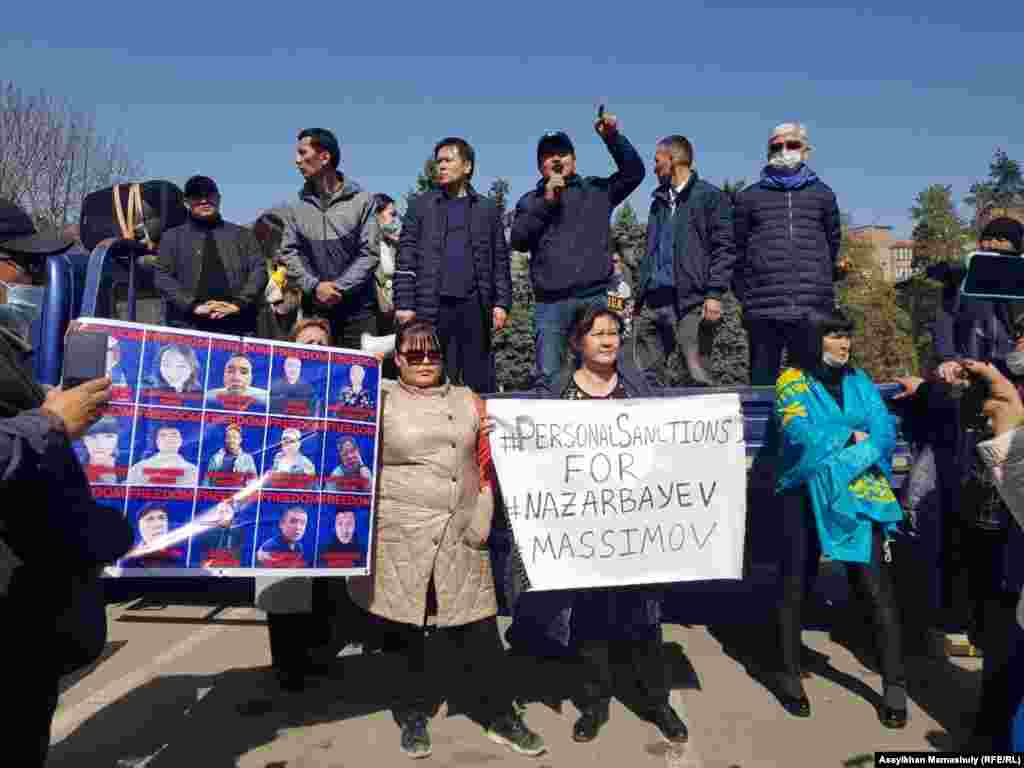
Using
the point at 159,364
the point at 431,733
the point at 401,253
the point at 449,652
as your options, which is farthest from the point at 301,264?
the point at 431,733

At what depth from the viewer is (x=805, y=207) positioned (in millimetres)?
5707

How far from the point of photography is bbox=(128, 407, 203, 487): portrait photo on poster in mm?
3385

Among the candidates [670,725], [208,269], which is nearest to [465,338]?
[208,269]

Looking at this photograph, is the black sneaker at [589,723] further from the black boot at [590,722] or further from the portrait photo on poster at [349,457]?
the portrait photo on poster at [349,457]

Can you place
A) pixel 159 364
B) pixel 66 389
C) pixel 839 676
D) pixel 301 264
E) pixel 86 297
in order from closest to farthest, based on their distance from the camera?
1. pixel 66 389
2. pixel 159 364
3. pixel 839 676
4. pixel 86 297
5. pixel 301 264

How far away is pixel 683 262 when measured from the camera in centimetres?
619

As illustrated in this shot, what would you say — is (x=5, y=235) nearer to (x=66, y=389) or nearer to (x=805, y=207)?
(x=66, y=389)

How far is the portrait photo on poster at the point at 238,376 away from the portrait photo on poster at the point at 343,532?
519 millimetres

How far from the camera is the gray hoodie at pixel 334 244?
5.54 m

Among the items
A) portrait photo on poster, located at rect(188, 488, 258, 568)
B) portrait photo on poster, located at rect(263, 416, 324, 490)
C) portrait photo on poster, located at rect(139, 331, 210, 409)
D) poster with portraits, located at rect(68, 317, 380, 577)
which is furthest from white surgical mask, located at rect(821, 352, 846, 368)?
portrait photo on poster, located at rect(139, 331, 210, 409)

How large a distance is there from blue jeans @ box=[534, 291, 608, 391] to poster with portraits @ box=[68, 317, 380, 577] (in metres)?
1.87

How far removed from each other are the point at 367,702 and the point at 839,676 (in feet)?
8.31

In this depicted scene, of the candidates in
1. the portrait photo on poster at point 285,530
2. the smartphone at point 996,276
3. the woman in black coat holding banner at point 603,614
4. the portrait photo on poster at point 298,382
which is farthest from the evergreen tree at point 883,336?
the portrait photo on poster at point 285,530

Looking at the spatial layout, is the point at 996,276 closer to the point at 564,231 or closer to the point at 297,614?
the point at 564,231
